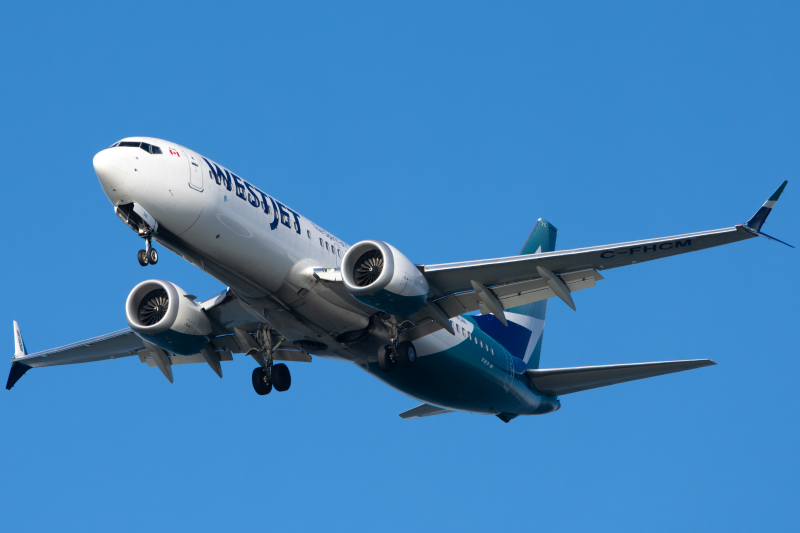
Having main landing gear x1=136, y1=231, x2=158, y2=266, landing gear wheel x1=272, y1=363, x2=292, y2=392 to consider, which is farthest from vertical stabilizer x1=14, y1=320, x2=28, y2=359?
main landing gear x1=136, y1=231, x2=158, y2=266

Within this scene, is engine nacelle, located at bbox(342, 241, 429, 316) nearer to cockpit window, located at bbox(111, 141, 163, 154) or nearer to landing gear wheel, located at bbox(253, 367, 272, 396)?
cockpit window, located at bbox(111, 141, 163, 154)

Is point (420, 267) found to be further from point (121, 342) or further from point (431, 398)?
point (121, 342)

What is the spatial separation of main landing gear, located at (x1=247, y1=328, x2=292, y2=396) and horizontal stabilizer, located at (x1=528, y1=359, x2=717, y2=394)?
9.57m

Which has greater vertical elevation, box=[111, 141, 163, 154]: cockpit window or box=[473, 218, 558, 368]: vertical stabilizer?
box=[473, 218, 558, 368]: vertical stabilizer

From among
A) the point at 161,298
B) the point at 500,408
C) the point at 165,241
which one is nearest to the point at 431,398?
the point at 500,408

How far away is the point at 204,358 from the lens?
2917cm

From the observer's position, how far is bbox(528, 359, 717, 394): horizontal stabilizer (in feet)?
87.0

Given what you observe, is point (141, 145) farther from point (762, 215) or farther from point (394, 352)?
point (762, 215)

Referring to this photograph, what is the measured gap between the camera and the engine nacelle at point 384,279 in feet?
73.5

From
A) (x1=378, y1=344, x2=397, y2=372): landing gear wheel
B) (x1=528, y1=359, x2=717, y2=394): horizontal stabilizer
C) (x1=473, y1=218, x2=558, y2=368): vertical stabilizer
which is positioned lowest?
(x1=378, y1=344, x2=397, y2=372): landing gear wheel

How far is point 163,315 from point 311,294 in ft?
16.0

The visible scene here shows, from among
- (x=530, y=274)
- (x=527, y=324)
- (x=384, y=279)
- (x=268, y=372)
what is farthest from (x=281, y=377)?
(x=527, y=324)

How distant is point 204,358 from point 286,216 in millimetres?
8211

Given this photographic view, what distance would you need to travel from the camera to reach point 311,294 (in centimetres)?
2339
